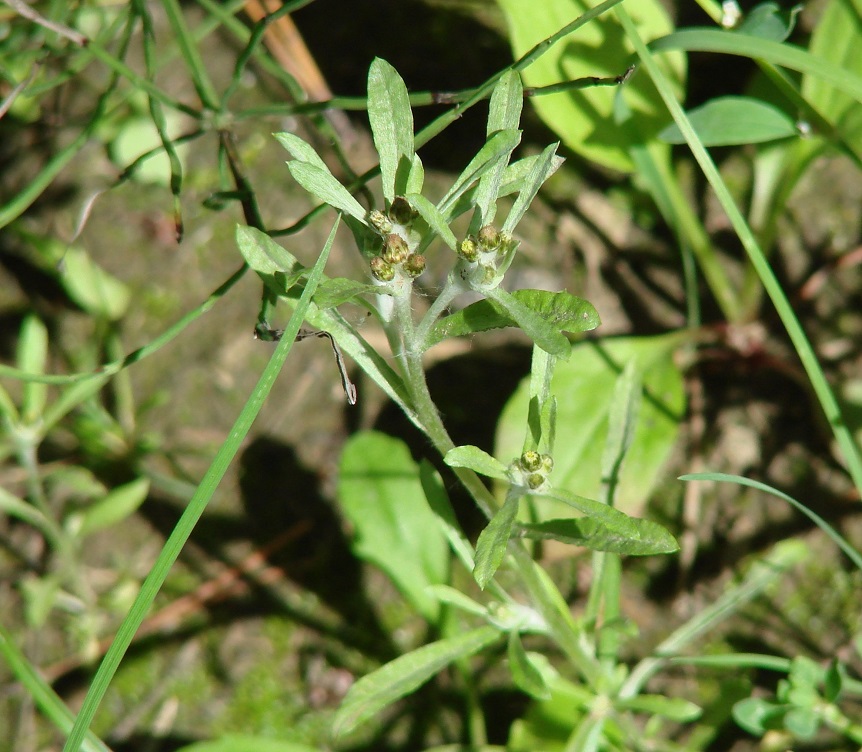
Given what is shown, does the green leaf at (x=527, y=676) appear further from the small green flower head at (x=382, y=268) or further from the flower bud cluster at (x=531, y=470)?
the small green flower head at (x=382, y=268)

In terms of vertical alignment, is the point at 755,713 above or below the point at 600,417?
below

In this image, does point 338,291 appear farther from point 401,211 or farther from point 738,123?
point 738,123

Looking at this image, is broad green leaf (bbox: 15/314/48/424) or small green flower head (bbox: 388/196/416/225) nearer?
small green flower head (bbox: 388/196/416/225)

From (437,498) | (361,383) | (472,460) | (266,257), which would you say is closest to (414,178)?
(266,257)

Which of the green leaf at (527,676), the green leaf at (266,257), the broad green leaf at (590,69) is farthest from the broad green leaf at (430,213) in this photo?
the broad green leaf at (590,69)

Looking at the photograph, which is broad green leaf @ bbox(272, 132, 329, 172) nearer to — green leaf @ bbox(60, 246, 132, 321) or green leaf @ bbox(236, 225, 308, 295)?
green leaf @ bbox(236, 225, 308, 295)

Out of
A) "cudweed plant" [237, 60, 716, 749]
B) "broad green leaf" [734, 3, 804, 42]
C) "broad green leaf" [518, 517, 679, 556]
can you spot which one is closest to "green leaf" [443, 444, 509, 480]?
"cudweed plant" [237, 60, 716, 749]
